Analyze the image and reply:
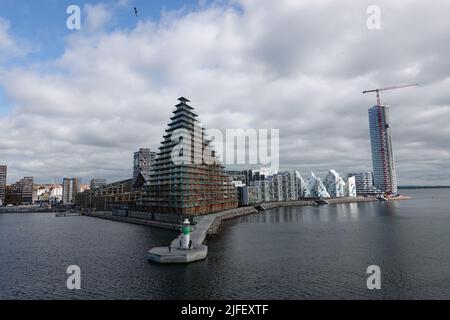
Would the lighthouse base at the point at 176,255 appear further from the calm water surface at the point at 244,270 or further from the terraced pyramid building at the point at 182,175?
the terraced pyramid building at the point at 182,175

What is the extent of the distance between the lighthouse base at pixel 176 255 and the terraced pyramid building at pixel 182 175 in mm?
55744

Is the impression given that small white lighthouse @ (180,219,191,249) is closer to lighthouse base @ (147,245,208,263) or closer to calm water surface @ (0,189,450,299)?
lighthouse base @ (147,245,208,263)

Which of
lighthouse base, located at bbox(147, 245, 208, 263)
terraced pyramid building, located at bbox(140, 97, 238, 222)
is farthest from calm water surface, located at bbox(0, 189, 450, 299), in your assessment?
terraced pyramid building, located at bbox(140, 97, 238, 222)

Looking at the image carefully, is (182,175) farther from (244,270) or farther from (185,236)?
(244,270)

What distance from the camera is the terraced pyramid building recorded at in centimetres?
12788

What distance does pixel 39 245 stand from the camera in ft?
267

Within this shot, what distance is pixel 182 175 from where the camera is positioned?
128 meters

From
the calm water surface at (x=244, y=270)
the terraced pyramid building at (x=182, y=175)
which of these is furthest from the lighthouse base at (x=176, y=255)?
the terraced pyramid building at (x=182, y=175)

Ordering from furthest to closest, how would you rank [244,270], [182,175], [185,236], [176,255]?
[182,175] < [185,236] < [176,255] < [244,270]

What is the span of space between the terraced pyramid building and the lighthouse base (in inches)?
2195

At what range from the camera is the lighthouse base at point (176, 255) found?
183 feet

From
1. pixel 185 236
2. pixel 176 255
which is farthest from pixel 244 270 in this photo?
pixel 185 236

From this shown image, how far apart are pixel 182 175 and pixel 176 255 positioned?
7378 centimetres
